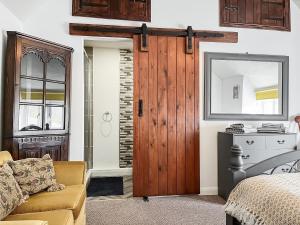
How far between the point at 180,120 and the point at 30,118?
1.95m

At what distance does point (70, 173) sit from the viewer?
8.01 feet

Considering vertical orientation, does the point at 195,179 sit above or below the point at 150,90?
below

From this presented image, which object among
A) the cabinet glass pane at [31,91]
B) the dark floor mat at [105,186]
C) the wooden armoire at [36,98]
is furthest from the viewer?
the dark floor mat at [105,186]

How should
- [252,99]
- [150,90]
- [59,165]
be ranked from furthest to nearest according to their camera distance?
[252,99], [150,90], [59,165]

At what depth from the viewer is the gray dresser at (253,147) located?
3.26 meters

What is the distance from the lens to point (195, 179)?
3625 millimetres

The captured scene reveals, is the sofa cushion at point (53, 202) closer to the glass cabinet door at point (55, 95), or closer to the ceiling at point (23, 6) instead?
the glass cabinet door at point (55, 95)

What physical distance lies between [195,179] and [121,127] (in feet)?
6.22

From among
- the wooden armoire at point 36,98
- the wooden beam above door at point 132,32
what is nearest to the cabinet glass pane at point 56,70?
the wooden armoire at point 36,98

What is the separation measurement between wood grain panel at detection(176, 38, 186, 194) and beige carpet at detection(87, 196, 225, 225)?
0.26 metres

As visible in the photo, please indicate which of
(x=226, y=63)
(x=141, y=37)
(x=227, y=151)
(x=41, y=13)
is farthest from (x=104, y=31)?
(x=227, y=151)

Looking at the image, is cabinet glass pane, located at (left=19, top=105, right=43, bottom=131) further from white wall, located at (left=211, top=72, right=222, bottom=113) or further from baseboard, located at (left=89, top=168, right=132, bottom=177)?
white wall, located at (left=211, top=72, right=222, bottom=113)

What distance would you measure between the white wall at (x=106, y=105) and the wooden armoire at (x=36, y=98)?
1.61m

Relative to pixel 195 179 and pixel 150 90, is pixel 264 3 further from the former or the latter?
pixel 195 179
